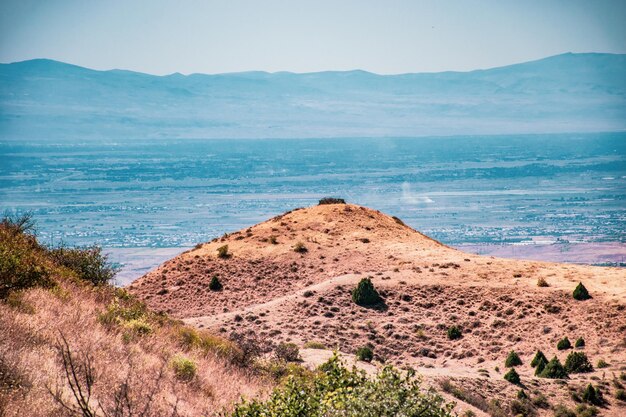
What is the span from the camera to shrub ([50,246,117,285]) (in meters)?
32.8

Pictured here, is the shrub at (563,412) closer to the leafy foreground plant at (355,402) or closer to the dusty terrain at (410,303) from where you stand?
the dusty terrain at (410,303)

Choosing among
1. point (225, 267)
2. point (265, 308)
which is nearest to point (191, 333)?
point (265, 308)

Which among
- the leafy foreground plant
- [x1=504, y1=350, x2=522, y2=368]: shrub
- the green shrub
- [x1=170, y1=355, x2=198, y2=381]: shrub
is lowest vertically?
[x1=504, y1=350, x2=522, y2=368]: shrub

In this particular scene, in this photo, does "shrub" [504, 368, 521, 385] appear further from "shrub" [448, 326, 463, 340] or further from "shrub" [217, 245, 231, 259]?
"shrub" [217, 245, 231, 259]

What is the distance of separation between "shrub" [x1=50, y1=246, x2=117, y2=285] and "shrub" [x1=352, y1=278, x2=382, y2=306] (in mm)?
16254

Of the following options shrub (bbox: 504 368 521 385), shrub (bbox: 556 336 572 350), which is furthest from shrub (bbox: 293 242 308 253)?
shrub (bbox: 504 368 521 385)

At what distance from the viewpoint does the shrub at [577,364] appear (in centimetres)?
3472

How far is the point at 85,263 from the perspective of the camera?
33844 mm

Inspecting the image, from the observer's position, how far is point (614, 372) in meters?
34.1

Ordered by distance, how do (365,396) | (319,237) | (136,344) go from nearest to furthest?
(365,396) → (136,344) → (319,237)

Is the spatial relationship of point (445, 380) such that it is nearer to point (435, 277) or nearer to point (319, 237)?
point (435, 277)

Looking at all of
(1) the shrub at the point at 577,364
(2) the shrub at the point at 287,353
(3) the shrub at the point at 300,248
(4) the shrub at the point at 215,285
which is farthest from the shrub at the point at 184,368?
(3) the shrub at the point at 300,248

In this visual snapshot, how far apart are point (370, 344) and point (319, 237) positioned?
18.8 m

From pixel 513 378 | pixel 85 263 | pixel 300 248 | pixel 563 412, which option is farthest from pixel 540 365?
pixel 300 248
